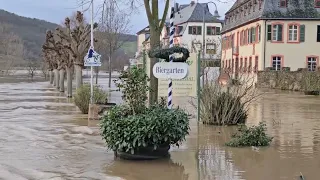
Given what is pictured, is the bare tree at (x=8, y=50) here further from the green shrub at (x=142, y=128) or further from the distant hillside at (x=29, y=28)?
the green shrub at (x=142, y=128)

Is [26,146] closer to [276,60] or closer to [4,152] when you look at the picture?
[4,152]

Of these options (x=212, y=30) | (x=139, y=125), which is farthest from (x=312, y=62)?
(x=139, y=125)

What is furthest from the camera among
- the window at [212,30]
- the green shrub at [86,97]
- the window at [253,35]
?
the window at [212,30]

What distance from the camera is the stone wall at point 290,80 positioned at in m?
39.8

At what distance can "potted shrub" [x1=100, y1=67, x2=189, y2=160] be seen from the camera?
9805 mm

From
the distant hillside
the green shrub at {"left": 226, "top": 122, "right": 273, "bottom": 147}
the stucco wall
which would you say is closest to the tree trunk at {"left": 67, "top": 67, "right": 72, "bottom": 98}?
the green shrub at {"left": 226, "top": 122, "right": 273, "bottom": 147}

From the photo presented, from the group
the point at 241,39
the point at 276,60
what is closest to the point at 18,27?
the point at 241,39

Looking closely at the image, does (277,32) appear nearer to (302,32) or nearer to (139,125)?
(302,32)

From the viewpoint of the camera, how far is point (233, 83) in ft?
52.2

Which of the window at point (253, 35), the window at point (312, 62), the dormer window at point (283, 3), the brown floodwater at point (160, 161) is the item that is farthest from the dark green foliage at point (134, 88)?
the window at point (253, 35)

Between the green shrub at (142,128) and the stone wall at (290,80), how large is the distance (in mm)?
30508

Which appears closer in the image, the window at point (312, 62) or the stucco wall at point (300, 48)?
the stucco wall at point (300, 48)

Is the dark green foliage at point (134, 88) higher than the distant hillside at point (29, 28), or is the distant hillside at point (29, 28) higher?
the distant hillside at point (29, 28)

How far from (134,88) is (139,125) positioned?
3.29ft
